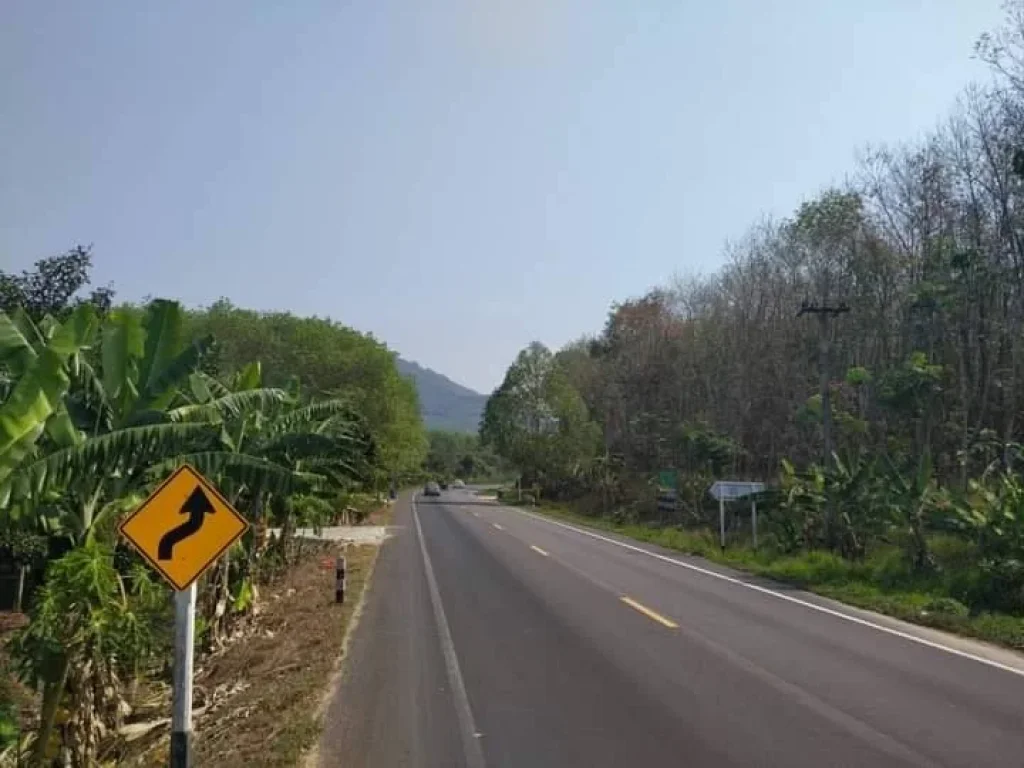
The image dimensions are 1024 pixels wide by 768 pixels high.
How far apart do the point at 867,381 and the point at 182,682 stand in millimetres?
34249

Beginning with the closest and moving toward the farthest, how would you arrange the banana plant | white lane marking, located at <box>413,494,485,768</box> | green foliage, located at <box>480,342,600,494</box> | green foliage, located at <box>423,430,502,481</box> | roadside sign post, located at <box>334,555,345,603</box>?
white lane marking, located at <box>413,494,485,768</box> < the banana plant < roadside sign post, located at <box>334,555,345,603</box> < green foliage, located at <box>480,342,600,494</box> < green foliage, located at <box>423,430,502,481</box>

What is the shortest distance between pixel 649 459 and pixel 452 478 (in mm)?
82518

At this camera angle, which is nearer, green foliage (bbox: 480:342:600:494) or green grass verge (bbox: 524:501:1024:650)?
green grass verge (bbox: 524:501:1024:650)

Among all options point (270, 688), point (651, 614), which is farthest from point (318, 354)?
point (270, 688)

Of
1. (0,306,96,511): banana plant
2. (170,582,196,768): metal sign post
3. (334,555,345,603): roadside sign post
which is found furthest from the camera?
(334,555,345,603): roadside sign post

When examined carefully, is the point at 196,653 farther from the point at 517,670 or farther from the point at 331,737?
the point at 331,737

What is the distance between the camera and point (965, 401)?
33.8 metres

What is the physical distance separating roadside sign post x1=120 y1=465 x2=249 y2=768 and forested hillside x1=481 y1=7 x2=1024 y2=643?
14656mm

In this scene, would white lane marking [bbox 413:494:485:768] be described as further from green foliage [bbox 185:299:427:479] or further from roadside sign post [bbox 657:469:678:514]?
green foliage [bbox 185:299:427:479]

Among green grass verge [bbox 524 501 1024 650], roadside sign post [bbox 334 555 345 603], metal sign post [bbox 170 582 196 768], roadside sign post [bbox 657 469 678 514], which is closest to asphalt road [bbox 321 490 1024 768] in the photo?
roadside sign post [bbox 334 555 345 603]

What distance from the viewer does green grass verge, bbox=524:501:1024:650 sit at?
15.2 m

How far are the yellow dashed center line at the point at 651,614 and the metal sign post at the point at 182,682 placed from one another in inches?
347

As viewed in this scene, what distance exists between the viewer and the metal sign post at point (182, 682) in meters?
6.86

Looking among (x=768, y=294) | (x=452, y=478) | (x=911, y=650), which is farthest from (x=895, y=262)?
(x=452, y=478)
